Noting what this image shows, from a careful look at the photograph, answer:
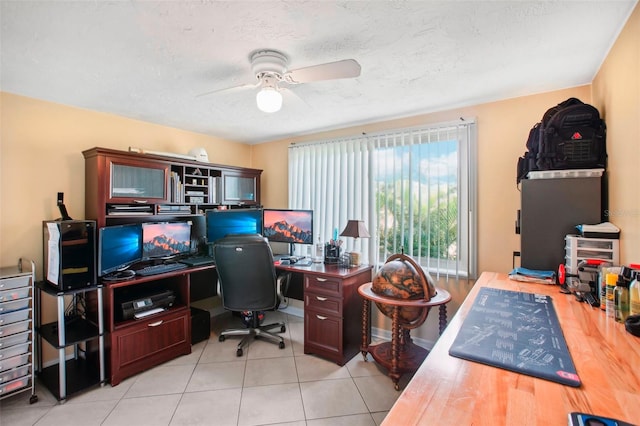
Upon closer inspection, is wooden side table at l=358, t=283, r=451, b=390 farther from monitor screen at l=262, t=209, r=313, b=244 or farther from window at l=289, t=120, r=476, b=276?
monitor screen at l=262, t=209, r=313, b=244

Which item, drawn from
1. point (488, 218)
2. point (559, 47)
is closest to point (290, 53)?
point (559, 47)

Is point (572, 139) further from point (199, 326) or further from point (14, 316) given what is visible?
point (14, 316)

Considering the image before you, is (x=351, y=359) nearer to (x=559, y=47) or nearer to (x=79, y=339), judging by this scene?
(x=79, y=339)

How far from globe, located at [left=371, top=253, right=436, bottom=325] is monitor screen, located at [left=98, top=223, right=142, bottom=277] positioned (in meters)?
2.18

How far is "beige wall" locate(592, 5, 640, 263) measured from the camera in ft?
4.37

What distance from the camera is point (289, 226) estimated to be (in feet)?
11.3

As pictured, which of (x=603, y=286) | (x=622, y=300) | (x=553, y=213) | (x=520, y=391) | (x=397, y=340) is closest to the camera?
(x=520, y=391)

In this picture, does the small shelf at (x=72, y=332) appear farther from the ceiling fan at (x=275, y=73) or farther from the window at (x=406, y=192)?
the window at (x=406, y=192)

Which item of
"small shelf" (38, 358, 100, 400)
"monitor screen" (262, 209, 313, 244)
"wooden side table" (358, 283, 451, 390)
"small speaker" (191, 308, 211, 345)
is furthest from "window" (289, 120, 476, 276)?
"small shelf" (38, 358, 100, 400)

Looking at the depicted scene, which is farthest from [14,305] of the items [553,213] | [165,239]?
[553,213]

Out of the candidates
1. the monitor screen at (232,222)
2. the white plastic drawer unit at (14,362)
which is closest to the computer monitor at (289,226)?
the monitor screen at (232,222)

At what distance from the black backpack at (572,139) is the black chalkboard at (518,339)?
2.85 feet

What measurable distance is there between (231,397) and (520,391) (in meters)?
1.97

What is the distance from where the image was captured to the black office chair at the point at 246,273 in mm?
2580
